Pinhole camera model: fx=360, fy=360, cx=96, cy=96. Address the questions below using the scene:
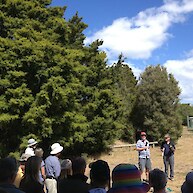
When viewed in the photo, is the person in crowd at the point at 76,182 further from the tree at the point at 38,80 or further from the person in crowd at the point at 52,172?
the tree at the point at 38,80

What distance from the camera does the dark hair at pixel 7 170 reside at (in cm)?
358

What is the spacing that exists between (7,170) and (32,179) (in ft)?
3.13

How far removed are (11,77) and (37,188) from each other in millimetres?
15840

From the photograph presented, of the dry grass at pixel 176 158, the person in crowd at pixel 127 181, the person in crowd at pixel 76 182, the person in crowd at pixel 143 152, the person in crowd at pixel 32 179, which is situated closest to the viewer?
the person in crowd at pixel 127 181

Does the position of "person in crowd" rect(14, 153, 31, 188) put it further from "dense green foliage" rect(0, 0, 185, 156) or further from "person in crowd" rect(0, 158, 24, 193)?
"dense green foliage" rect(0, 0, 185, 156)

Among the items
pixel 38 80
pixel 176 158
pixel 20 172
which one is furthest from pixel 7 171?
pixel 176 158

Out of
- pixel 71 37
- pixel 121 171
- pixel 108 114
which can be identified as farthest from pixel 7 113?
pixel 121 171

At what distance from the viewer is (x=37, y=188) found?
4297 mm

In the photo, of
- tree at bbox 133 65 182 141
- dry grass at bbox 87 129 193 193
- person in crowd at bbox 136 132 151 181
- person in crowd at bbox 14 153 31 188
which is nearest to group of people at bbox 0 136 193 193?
person in crowd at bbox 14 153 31 188

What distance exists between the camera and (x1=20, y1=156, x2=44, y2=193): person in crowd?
429 cm

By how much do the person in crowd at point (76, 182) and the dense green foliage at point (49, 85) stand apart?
1459 cm

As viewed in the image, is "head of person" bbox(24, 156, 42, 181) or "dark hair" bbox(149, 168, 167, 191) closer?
"dark hair" bbox(149, 168, 167, 191)

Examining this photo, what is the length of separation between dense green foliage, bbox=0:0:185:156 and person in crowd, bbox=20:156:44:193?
14033 mm

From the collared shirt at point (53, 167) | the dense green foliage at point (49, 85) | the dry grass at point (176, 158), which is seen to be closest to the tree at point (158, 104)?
the dry grass at point (176, 158)
